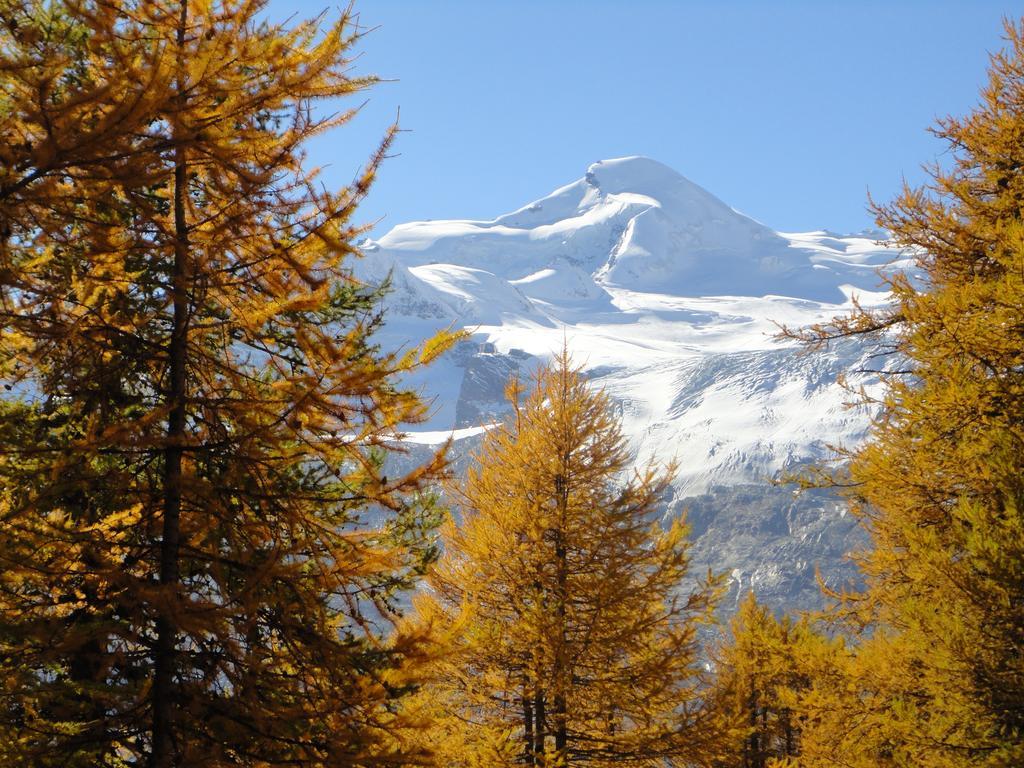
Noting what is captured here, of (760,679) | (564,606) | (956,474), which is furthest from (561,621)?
(760,679)

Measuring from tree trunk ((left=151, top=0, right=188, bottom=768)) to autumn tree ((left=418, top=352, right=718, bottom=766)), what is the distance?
4.67m

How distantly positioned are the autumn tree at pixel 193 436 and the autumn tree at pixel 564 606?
4.37m

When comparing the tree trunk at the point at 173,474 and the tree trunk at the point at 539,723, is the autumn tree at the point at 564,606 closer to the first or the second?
the tree trunk at the point at 539,723

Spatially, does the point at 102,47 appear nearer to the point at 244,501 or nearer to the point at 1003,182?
the point at 244,501

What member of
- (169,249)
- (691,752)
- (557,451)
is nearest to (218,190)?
(169,249)

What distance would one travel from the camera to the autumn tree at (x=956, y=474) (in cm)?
646

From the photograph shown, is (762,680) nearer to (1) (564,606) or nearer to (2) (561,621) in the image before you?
(1) (564,606)

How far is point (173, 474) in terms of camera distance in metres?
4.66

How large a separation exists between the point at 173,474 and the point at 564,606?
20.5 feet

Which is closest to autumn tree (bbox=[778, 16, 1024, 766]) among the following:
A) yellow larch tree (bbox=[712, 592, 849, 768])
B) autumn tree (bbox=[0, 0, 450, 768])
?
autumn tree (bbox=[0, 0, 450, 768])

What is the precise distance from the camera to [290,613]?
15.5ft

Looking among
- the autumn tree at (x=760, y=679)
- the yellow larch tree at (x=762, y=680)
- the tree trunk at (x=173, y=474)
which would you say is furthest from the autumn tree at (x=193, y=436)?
the autumn tree at (x=760, y=679)

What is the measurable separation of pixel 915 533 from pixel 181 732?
18.9 feet

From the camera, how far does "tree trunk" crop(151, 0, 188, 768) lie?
4.47 m
